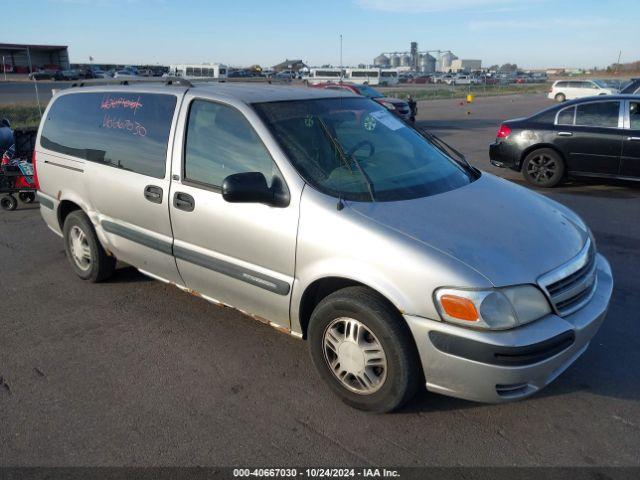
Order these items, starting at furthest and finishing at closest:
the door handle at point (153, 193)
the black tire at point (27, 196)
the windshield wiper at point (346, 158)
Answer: the black tire at point (27, 196), the door handle at point (153, 193), the windshield wiper at point (346, 158)

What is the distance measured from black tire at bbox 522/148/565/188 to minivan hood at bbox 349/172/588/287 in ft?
19.0

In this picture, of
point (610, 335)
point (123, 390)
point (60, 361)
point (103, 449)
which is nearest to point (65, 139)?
point (60, 361)

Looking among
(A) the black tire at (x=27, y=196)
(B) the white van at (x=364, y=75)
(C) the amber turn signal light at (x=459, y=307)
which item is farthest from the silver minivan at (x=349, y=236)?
(B) the white van at (x=364, y=75)

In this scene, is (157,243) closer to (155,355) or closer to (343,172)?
(155,355)

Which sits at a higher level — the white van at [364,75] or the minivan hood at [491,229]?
the white van at [364,75]

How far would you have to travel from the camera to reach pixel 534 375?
8.96 feet

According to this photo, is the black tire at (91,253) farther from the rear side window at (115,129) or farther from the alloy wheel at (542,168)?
the alloy wheel at (542,168)

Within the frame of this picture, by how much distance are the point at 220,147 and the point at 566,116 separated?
725 centimetres

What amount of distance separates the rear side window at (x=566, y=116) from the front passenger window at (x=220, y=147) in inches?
280

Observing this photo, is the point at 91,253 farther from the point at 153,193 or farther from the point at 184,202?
the point at 184,202

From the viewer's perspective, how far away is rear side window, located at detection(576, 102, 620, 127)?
8.56 m

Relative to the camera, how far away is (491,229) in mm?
3047

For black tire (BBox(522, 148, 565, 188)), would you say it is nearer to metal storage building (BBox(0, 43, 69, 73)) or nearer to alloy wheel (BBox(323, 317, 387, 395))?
alloy wheel (BBox(323, 317, 387, 395))

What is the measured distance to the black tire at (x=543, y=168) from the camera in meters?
8.92
